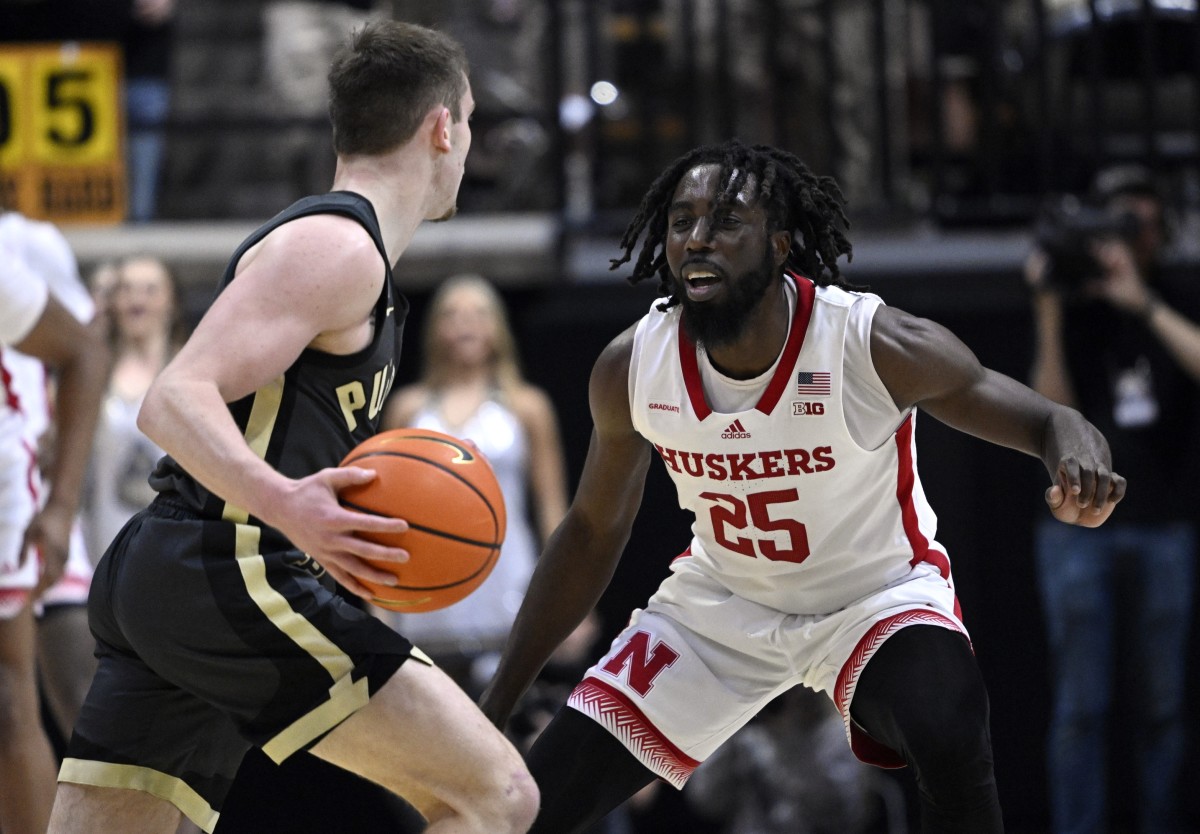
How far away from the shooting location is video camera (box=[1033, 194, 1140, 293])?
6.59 meters

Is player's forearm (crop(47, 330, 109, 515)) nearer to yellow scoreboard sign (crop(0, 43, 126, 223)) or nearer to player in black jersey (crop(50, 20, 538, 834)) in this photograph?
player in black jersey (crop(50, 20, 538, 834))

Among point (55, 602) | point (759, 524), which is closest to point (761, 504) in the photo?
point (759, 524)

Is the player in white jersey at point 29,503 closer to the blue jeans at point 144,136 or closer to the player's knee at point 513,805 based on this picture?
the player's knee at point 513,805

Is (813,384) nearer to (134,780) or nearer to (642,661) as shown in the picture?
(642,661)

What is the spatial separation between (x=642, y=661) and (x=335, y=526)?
1309 mm

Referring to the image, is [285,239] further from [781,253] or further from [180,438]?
[781,253]

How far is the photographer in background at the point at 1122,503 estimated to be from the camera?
6512mm

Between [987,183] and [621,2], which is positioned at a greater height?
[621,2]

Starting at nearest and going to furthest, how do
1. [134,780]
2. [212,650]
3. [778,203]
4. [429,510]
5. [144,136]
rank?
1. [429,510]
2. [212,650]
3. [134,780]
4. [778,203]
5. [144,136]

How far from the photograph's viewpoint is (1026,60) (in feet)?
25.0

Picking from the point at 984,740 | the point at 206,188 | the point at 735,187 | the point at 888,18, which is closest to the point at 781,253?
the point at 735,187

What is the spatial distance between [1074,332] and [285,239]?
173 inches

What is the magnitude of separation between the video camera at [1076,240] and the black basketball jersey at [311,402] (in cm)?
390

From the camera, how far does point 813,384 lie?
3.91m
